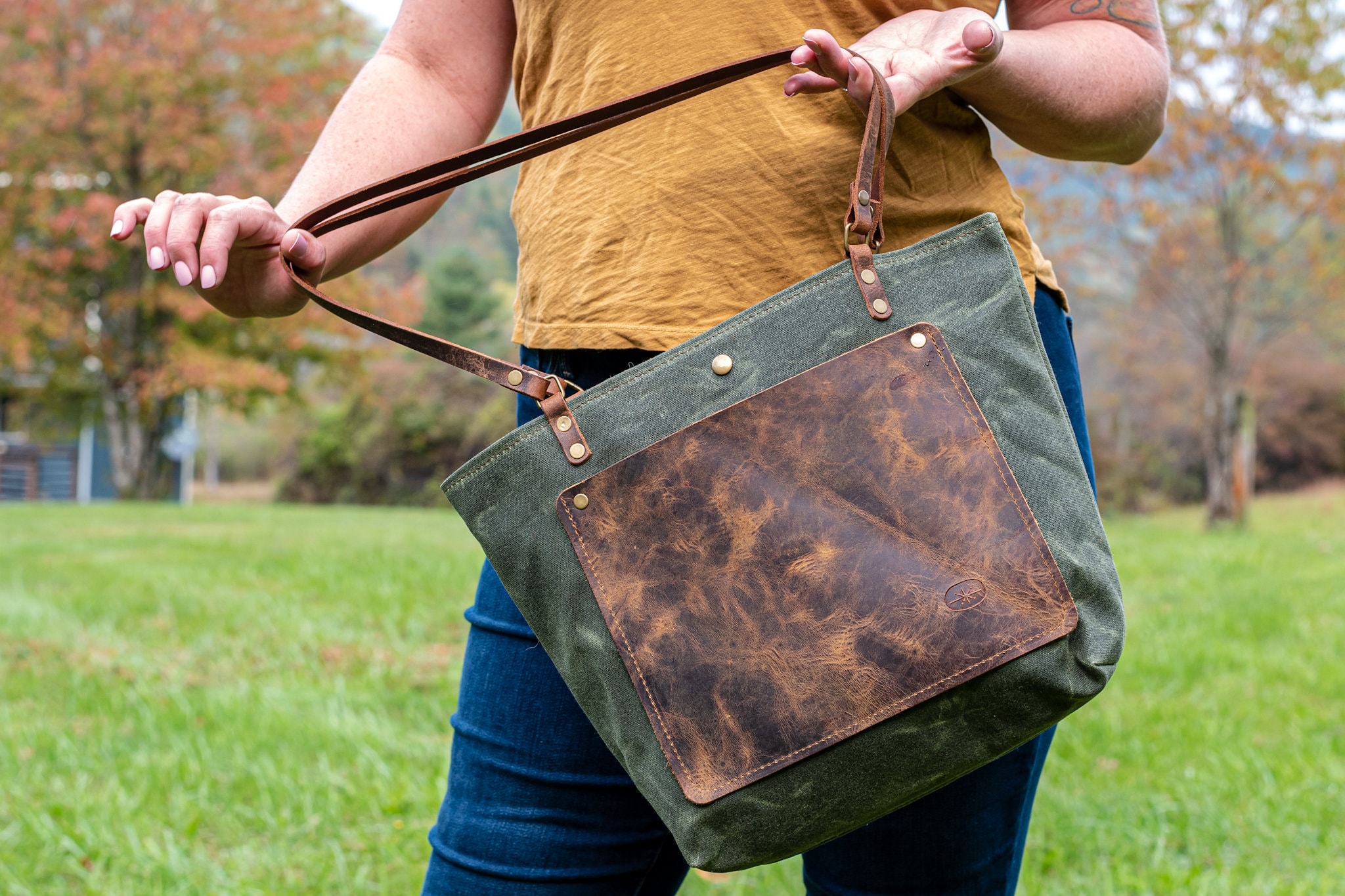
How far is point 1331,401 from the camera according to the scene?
22.6m

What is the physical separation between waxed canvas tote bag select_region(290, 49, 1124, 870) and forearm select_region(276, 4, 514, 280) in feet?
0.97

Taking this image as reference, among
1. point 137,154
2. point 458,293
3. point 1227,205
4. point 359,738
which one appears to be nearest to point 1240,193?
point 1227,205

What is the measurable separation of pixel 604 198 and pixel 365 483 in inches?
1032

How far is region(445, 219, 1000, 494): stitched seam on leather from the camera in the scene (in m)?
Result: 0.92

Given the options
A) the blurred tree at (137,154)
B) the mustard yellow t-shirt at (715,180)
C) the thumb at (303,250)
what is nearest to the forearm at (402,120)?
the thumb at (303,250)

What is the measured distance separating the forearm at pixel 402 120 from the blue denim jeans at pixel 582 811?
0.83 feet

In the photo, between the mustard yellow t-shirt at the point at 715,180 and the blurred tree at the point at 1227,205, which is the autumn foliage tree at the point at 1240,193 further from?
the mustard yellow t-shirt at the point at 715,180

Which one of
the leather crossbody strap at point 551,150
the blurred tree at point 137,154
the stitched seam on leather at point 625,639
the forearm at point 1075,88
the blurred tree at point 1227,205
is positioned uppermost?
the leather crossbody strap at point 551,150

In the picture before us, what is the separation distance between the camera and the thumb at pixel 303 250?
1.03 meters

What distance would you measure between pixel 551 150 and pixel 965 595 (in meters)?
0.59

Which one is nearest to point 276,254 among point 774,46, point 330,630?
point 774,46

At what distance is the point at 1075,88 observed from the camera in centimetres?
106

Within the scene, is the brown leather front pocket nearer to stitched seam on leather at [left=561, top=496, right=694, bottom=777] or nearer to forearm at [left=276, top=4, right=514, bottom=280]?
stitched seam on leather at [left=561, top=496, right=694, bottom=777]

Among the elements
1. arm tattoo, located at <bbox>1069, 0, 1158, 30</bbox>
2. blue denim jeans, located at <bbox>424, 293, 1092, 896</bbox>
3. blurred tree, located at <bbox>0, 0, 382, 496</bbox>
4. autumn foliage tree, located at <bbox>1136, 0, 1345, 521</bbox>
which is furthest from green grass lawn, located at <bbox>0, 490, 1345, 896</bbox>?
blurred tree, located at <bbox>0, 0, 382, 496</bbox>
